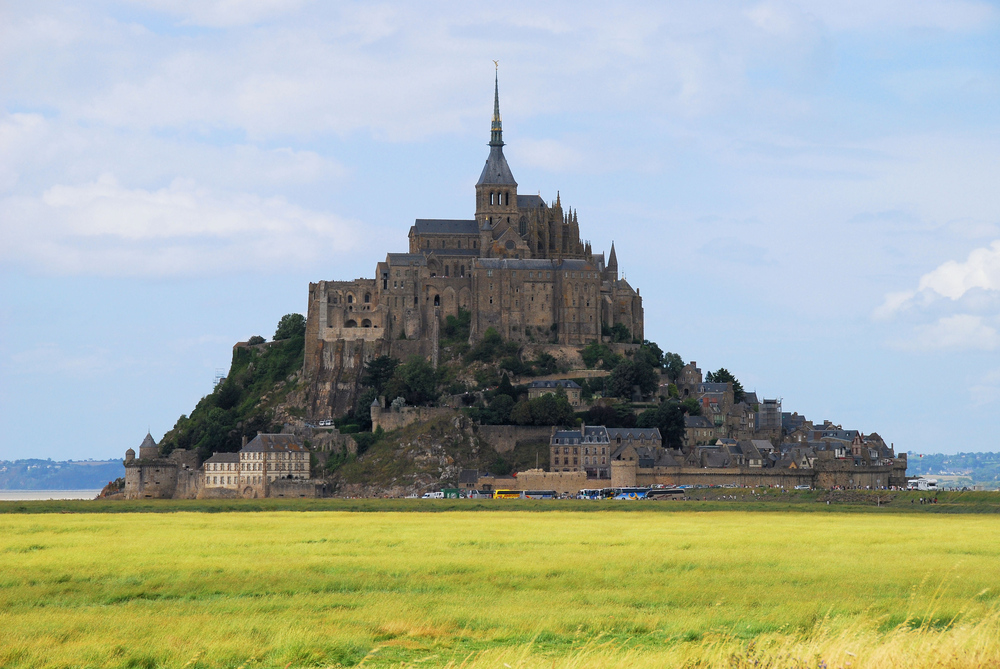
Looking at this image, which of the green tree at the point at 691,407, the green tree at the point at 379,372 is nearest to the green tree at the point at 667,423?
the green tree at the point at 691,407

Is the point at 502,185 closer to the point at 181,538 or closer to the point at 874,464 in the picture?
the point at 874,464

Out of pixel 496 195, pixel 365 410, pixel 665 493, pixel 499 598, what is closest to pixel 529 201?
pixel 496 195

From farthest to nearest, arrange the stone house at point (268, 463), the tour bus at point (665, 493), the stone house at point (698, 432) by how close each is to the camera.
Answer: the stone house at point (698, 432) < the stone house at point (268, 463) < the tour bus at point (665, 493)

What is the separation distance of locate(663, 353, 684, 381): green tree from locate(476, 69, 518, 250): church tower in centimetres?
2418

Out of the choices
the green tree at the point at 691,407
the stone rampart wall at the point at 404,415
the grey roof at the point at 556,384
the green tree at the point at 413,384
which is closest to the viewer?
the stone rampart wall at the point at 404,415

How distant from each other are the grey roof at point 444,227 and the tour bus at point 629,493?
45.9 m

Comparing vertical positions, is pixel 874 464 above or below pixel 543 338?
below

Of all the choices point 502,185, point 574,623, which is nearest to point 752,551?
point 574,623

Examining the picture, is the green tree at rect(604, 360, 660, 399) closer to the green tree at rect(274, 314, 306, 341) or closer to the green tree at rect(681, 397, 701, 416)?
the green tree at rect(681, 397, 701, 416)

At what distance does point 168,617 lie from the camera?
2992 cm

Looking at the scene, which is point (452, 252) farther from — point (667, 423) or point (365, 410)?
point (667, 423)

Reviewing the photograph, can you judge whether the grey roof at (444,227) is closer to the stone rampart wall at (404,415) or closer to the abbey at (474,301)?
the abbey at (474,301)

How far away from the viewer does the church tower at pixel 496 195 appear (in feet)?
493

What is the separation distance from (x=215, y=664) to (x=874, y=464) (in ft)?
344
